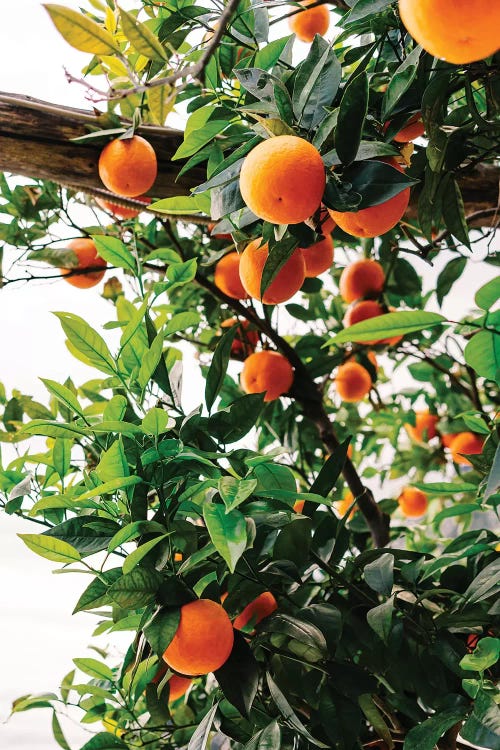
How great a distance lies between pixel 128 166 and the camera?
0.82 meters

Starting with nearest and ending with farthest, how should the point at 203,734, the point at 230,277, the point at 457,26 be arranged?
the point at 457,26
the point at 203,734
the point at 230,277

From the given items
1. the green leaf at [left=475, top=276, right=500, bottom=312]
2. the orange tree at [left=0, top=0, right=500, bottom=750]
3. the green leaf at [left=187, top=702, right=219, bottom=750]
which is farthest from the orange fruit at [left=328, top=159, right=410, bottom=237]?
the green leaf at [left=187, top=702, right=219, bottom=750]

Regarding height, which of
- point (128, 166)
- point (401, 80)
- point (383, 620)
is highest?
point (128, 166)

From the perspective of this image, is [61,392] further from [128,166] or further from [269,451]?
[128,166]

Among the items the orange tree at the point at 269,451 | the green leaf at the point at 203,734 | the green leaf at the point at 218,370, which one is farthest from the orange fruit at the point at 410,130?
the green leaf at the point at 203,734

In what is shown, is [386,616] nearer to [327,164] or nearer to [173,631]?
[173,631]

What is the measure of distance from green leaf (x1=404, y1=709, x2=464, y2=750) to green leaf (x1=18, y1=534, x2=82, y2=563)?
0.33m

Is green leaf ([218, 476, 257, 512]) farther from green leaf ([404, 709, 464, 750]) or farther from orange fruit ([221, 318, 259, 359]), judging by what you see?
orange fruit ([221, 318, 259, 359])

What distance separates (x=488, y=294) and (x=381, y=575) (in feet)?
1.02

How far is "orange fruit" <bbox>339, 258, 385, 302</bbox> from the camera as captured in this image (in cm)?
123

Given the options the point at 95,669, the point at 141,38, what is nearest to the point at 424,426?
the point at 95,669

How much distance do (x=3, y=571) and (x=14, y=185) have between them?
3.47 ft

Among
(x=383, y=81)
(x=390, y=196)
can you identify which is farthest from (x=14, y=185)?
(x=390, y=196)

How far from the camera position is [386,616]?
1.91 ft
